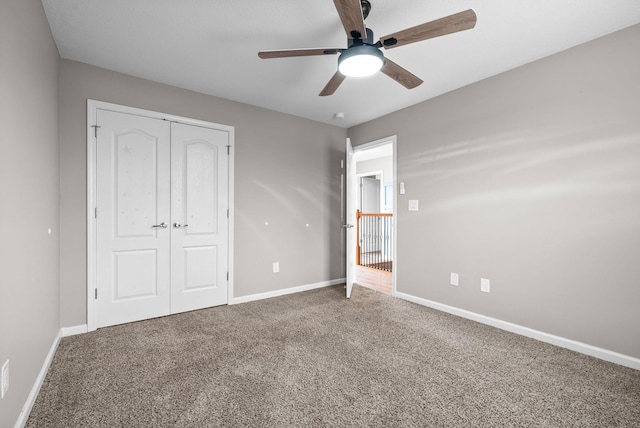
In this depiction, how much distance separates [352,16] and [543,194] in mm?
2232

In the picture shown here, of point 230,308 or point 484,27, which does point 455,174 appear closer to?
point 484,27

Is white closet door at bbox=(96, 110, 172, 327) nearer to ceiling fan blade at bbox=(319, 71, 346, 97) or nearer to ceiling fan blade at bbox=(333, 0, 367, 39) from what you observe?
ceiling fan blade at bbox=(319, 71, 346, 97)

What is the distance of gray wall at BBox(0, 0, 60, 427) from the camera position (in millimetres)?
1396

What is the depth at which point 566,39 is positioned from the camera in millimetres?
2365

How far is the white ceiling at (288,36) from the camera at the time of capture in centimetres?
203

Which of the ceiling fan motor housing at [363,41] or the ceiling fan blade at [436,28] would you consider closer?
the ceiling fan blade at [436,28]

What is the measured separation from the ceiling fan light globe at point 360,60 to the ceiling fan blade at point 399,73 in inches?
4.8

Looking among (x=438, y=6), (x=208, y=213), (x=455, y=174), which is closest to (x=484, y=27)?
(x=438, y=6)

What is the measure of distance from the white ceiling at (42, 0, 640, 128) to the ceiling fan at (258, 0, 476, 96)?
0.35 m

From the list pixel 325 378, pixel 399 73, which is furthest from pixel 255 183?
pixel 325 378

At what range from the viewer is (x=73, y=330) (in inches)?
107

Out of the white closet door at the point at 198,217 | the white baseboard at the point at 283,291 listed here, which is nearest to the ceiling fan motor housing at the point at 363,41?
the white closet door at the point at 198,217

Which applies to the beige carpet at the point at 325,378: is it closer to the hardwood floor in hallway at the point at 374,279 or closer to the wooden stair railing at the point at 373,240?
the hardwood floor in hallway at the point at 374,279

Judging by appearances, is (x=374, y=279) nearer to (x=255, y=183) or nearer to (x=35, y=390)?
(x=255, y=183)
